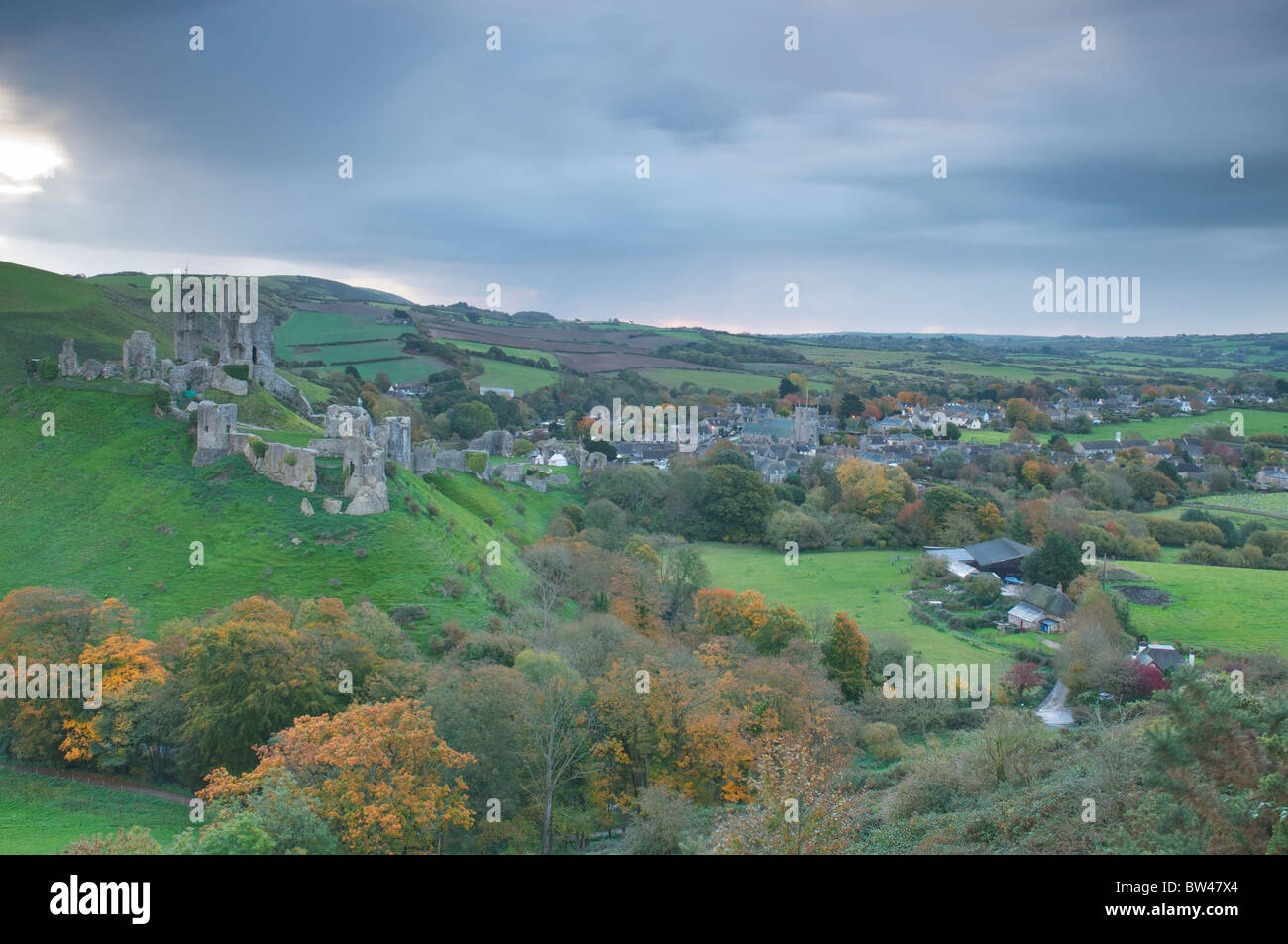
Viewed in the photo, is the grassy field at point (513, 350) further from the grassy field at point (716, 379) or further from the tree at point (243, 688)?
the tree at point (243, 688)

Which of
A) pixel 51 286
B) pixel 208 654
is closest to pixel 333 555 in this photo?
pixel 208 654

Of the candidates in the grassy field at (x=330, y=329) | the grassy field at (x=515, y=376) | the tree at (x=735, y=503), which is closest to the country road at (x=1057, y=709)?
the tree at (x=735, y=503)

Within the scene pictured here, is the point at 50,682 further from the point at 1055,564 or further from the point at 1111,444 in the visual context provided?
the point at 1111,444

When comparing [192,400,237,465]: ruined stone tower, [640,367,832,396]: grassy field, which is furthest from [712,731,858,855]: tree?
[640,367,832,396]: grassy field

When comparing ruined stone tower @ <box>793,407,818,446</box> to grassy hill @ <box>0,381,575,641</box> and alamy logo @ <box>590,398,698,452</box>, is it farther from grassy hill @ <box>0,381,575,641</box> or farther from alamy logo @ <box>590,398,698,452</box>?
grassy hill @ <box>0,381,575,641</box>

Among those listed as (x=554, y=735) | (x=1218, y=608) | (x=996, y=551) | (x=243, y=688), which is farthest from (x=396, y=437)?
(x=1218, y=608)
